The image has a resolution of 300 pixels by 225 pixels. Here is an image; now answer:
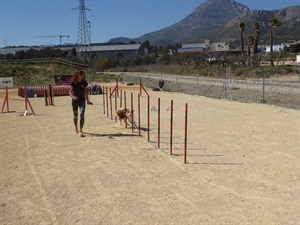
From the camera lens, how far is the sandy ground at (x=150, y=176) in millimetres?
5766

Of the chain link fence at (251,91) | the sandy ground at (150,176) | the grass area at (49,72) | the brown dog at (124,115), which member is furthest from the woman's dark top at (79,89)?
the grass area at (49,72)

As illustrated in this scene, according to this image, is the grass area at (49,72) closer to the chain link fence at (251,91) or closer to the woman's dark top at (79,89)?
the chain link fence at (251,91)

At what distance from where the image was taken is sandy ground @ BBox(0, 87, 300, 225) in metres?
5.77

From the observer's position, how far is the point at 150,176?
7582 millimetres

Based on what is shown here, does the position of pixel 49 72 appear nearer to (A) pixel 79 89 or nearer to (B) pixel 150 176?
(A) pixel 79 89

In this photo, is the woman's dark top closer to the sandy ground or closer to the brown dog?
the sandy ground

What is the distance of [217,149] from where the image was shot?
9.88 m

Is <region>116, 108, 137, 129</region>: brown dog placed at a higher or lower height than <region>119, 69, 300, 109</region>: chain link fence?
higher

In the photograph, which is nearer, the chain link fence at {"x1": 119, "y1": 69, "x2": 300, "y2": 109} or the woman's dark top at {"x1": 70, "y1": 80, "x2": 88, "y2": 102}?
the woman's dark top at {"x1": 70, "y1": 80, "x2": 88, "y2": 102}

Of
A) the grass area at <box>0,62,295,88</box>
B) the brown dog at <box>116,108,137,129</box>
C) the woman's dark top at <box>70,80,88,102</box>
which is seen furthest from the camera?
the grass area at <box>0,62,295,88</box>

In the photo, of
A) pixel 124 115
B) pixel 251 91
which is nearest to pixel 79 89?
pixel 124 115

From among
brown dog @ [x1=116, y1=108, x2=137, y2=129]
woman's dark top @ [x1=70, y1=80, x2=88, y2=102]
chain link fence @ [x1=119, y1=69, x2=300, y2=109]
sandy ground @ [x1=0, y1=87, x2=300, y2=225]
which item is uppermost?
woman's dark top @ [x1=70, y1=80, x2=88, y2=102]

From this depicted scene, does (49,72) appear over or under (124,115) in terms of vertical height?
under

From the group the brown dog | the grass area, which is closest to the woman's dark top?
the brown dog
